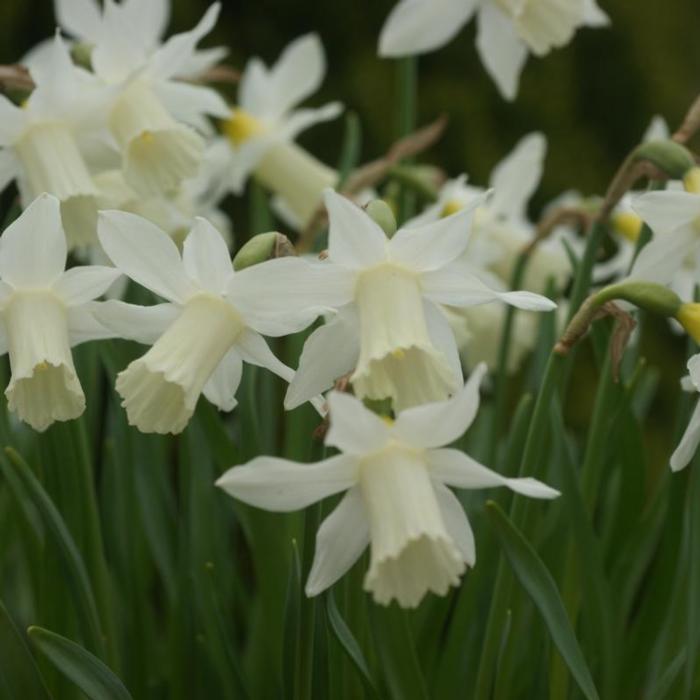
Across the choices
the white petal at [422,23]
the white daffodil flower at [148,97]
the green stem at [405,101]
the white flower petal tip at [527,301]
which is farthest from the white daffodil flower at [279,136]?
the white flower petal tip at [527,301]

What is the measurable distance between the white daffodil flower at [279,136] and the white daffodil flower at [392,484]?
962mm

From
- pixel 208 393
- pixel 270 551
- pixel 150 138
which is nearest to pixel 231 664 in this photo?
pixel 270 551

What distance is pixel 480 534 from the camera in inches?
53.3

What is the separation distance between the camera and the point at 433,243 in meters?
0.88

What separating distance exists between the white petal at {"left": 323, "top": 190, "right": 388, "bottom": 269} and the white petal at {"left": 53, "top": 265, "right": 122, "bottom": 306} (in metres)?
0.19

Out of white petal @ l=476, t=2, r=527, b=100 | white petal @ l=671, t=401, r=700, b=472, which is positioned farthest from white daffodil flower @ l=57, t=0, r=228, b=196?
white petal @ l=671, t=401, r=700, b=472

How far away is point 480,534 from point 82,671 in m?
0.55

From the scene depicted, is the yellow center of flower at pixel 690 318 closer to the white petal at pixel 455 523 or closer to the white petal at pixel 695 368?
the white petal at pixel 695 368

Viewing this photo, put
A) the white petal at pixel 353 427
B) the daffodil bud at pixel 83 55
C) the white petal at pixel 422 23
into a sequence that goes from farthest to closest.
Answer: the white petal at pixel 422 23, the daffodil bud at pixel 83 55, the white petal at pixel 353 427

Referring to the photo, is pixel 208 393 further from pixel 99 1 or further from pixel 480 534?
pixel 99 1

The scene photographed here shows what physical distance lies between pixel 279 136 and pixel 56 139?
62 cm

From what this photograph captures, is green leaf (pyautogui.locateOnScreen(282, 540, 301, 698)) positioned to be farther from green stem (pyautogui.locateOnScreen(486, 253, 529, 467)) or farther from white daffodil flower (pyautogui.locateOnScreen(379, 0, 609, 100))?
white daffodil flower (pyautogui.locateOnScreen(379, 0, 609, 100))

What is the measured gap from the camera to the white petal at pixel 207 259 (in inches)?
34.7

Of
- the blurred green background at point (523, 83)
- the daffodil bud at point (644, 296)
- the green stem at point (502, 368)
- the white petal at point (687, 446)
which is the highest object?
the daffodil bud at point (644, 296)
